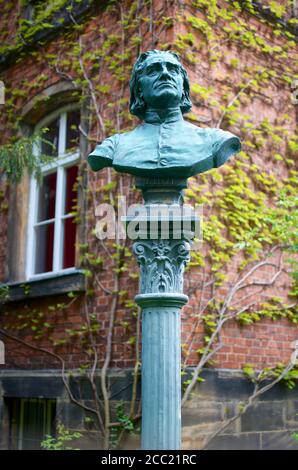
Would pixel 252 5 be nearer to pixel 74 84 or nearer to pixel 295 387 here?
pixel 74 84

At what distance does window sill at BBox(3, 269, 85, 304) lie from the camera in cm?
635

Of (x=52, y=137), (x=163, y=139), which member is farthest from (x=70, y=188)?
(x=163, y=139)

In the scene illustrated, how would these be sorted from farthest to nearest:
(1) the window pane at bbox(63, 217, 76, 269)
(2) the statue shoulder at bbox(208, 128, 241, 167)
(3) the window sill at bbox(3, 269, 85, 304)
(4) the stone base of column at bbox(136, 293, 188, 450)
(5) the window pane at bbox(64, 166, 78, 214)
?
(5) the window pane at bbox(64, 166, 78, 214) → (1) the window pane at bbox(63, 217, 76, 269) → (3) the window sill at bbox(3, 269, 85, 304) → (2) the statue shoulder at bbox(208, 128, 241, 167) → (4) the stone base of column at bbox(136, 293, 188, 450)

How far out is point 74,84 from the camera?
278 inches

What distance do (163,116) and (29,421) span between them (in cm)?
466

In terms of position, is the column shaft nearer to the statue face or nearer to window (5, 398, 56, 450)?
the statue face

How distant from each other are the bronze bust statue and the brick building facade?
253cm

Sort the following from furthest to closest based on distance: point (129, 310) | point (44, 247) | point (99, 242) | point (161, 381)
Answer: point (44, 247)
point (99, 242)
point (129, 310)
point (161, 381)

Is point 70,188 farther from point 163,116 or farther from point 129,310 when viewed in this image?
point 163,116

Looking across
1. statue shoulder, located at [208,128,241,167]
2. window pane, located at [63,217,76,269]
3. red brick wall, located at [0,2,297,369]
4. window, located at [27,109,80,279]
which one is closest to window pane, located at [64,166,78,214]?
window, located at [27,109,80,279]

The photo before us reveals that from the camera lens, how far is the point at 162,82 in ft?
11.1

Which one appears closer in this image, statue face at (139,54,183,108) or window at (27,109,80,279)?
statue face at (139,54,183,108)

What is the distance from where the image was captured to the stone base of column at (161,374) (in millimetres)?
3088

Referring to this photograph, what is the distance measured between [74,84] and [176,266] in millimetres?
4255
